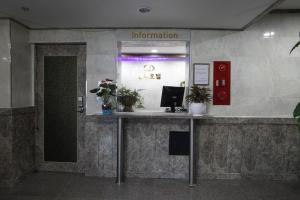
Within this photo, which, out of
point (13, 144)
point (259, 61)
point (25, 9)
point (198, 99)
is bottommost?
point (13, 144)

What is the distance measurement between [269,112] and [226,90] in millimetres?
961

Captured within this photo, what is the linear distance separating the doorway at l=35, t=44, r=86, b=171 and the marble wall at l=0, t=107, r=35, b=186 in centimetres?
41

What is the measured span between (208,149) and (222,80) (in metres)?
1.41

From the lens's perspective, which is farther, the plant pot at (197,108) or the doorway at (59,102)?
the doorway at (59,102)

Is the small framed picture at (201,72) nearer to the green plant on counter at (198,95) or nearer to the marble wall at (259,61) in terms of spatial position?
the marble wall at (259,61)

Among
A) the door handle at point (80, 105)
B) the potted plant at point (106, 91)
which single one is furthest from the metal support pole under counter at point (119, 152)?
the door handle at point (80, 105)

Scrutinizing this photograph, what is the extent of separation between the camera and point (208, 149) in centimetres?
498

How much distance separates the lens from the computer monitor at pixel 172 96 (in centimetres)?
500

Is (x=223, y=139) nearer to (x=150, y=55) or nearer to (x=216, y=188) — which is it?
(x=216, y=188)

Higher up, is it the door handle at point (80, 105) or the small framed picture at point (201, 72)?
the small framed picture at point (201, 72)

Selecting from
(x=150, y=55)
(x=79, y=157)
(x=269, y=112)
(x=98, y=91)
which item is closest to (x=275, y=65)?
(x=269, y=112)

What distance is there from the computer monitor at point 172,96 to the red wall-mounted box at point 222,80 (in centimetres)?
72

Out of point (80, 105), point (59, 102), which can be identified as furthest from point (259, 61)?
point (59, 102)

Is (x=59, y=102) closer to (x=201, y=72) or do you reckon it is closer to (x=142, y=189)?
(x=142, y=189)
